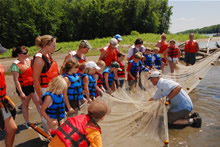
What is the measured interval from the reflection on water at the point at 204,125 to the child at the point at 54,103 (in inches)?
89.9

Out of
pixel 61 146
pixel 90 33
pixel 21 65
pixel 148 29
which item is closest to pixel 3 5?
pixel 90 33

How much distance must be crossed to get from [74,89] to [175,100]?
2.16 meters

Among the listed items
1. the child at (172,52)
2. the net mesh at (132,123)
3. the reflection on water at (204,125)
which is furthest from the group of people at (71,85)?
the child at (172,52)

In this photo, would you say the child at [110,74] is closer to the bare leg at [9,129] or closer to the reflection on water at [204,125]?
the reflection on water at [204,125]

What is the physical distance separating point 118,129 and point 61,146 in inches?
49.2

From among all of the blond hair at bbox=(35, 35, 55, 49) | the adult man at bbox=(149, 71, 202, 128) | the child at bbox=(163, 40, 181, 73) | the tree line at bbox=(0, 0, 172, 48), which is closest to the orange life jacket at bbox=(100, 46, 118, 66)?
the adult man at bbox=(149, 71, 202, 128)

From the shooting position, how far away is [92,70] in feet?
12.6

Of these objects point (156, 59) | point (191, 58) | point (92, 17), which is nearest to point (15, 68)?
point (156, 59)

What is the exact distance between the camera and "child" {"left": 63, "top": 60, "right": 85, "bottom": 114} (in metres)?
3.35

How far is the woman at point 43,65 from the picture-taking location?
9.76 feet

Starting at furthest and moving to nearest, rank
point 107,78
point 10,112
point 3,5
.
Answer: point 3,5
point 107,78
point 10,112

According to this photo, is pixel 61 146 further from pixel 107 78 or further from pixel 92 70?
pixel 107 78

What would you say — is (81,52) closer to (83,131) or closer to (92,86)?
(92,86)

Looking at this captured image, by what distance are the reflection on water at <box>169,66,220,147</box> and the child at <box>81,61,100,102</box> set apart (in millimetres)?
1882
